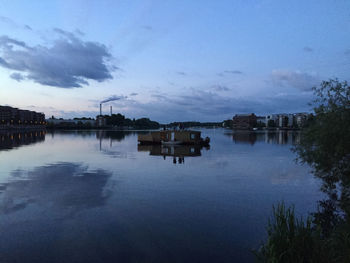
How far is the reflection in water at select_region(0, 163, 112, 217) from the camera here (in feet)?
55.3

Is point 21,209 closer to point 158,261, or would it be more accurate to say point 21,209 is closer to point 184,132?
point 158,261

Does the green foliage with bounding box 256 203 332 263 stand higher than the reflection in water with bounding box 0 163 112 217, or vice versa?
the green foliage with bounding box 256 203 332 263

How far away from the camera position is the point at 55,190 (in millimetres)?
20547

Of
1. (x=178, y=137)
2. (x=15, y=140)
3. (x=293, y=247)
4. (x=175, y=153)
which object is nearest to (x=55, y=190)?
(x=293, y=247)

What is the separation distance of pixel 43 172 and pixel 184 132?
4168 cm

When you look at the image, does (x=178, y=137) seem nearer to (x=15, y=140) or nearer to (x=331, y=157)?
(x=331, y=157)

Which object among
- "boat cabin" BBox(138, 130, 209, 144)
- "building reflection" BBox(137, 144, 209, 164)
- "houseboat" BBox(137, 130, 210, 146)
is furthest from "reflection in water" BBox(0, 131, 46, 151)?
"houseboat" BBox(137, 130, 210, 146)

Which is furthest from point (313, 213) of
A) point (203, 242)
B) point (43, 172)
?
point (43, 172)

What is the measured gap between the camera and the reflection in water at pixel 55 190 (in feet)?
55.3

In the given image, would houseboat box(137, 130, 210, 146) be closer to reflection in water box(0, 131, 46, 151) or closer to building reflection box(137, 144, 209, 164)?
building reflection box(137, 144, 209, 164)

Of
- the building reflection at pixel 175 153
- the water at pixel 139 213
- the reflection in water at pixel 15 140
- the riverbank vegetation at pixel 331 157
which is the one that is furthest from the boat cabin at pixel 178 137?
the riverbank vegetation at pixel 331 157

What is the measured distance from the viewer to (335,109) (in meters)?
17.0

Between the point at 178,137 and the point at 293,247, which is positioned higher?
the point at 178,137

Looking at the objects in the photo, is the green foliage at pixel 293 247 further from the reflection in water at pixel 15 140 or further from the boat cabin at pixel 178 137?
the reflection in water at pixel 15 140
